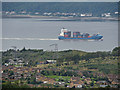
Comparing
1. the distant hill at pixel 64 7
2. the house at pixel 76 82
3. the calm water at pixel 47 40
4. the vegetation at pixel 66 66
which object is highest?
the distant hill at pixel 64 7

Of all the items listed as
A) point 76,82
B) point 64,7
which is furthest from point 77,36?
point 64,7

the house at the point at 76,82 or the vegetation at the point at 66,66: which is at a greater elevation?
the vegetation at the point at 66,66

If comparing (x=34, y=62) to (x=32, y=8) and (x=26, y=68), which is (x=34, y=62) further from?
(x=32, y=8)

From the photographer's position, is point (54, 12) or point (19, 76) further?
point (54, 12)

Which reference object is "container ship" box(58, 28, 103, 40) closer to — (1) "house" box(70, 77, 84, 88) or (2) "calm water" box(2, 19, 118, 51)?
(2) "calm water" box(2, 19, 118, 51)

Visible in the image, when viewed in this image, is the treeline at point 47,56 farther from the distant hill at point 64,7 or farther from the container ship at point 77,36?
the distant hill at point 64,7

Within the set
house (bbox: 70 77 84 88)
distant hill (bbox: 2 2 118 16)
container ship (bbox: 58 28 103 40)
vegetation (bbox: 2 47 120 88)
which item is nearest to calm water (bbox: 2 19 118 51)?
container ship (bbox: 58 28 103 40)

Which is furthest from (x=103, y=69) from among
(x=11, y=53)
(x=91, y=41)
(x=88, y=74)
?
(x=91, y=41)

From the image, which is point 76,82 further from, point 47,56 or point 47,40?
point 47,40

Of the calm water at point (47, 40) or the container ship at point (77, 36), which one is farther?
the container ship at point (77, 36)

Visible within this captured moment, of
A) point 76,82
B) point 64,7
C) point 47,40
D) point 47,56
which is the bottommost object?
point 76,82

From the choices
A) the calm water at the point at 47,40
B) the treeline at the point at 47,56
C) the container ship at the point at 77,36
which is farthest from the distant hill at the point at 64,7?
the treeline at the point at 47,56
